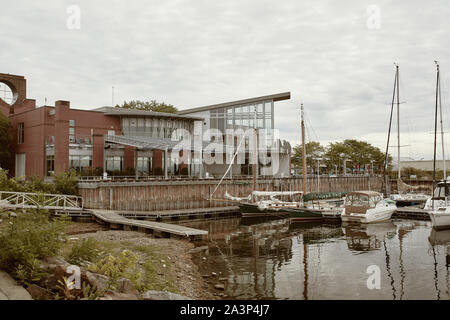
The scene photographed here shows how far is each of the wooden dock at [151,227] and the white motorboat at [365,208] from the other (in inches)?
683

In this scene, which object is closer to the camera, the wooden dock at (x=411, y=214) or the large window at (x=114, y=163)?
the wooden dock at (x=411, y=214)

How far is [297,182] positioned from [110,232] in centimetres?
3507

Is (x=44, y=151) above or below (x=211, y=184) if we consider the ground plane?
above

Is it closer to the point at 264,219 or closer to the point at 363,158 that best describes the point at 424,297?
the point at 264,219

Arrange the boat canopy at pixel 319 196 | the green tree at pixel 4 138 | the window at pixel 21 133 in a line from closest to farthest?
the boat canopy at pixel 319 196
the green tree at pixel 4 138
the window at pixel 21 133

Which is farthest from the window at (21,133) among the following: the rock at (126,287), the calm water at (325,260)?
the rock at (126,287)

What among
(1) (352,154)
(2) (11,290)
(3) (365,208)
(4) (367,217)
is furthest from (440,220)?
(1) (352,154)

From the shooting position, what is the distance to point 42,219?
1278 centimetres

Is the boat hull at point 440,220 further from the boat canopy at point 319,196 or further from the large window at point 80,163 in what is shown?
the large window at point 80,163

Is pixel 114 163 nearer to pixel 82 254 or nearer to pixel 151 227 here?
pixel 151 227

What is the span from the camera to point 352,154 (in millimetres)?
85875

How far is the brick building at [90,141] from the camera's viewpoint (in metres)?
45.5

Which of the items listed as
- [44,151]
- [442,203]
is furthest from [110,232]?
[442,203]
